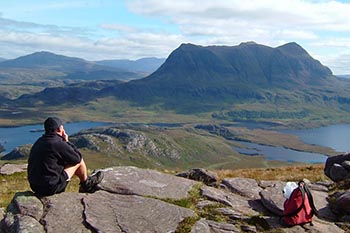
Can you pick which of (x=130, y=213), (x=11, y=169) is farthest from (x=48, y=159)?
(x=11, y=169)

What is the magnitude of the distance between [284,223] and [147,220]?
16.9 ft

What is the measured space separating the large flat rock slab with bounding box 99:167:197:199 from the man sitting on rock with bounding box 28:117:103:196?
2132mm

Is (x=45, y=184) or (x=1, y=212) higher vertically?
(x=45, y=184)

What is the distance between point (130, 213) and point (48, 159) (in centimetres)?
360

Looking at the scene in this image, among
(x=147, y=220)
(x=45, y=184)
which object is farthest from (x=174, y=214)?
(x=45, y=184)

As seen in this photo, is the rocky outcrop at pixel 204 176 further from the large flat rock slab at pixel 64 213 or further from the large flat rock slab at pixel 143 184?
the large flat rock slab at pixel 64 213

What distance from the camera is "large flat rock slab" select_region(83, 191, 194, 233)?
42.4 ft

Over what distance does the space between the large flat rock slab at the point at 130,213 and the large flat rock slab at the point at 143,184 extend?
766mm

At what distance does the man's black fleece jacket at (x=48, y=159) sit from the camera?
1411cm

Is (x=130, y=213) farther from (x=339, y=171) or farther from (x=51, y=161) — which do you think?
(x=339, y=171)

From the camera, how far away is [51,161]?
1428cm

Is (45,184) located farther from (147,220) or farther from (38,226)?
(147,220)

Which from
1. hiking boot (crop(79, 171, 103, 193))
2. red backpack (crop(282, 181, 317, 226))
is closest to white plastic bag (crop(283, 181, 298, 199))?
red backpack (crop(282, 181, 317, 226))

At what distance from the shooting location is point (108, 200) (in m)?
14.8
